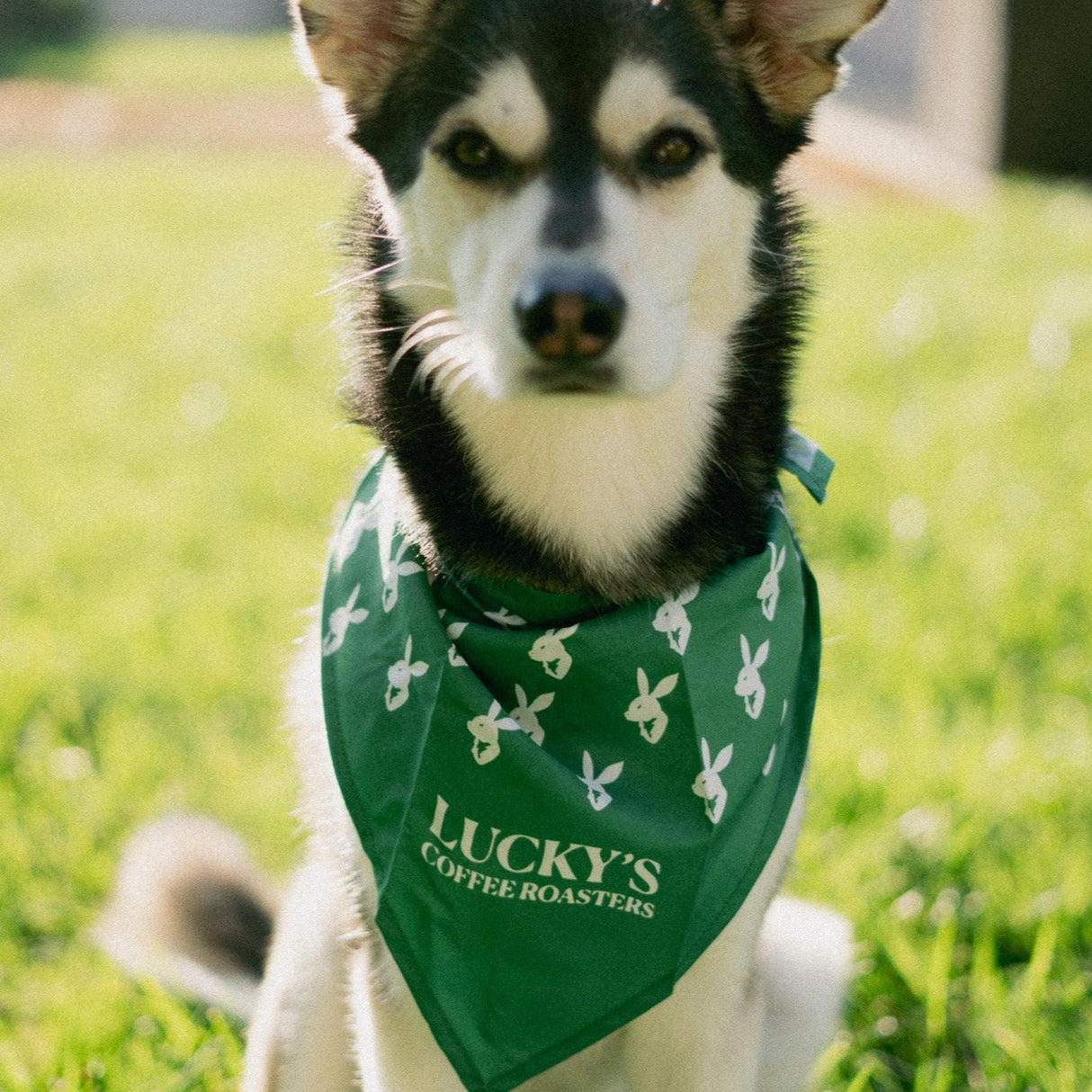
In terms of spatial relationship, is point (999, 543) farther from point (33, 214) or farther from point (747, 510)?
point (33, 214)

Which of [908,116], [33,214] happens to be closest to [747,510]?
[33,214]

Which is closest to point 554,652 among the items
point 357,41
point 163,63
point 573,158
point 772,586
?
point 772,586

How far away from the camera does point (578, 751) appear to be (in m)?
1.87

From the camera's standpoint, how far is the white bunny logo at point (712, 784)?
185 cm

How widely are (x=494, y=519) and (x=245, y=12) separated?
75.6 ft

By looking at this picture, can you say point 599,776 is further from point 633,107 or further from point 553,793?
point 633,107

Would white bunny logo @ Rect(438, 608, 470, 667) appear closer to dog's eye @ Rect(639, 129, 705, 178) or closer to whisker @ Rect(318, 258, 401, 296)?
whisker @ Rect(318, 258, 401, 296)

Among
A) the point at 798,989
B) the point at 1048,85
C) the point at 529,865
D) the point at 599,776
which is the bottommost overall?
the point at 1048,85

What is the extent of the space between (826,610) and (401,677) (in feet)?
6.76

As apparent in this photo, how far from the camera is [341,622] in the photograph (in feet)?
6.57

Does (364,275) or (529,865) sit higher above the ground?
(364,275)

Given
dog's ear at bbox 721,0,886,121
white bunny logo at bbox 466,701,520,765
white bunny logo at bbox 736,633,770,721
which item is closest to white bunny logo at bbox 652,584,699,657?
white bunny logo at bbox 736,633,770,721

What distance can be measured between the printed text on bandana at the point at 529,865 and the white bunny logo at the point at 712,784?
11cm

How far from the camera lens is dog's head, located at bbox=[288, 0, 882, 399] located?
1639 millimetres
